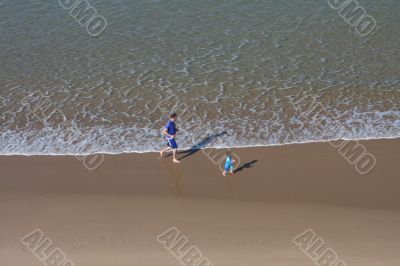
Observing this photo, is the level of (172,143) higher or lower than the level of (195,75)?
lower

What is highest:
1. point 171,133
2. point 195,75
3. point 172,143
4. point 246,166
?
point 195,75

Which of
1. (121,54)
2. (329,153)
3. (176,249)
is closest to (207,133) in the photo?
(329,153)

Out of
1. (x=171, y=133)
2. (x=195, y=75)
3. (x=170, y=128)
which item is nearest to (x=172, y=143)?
(x=171, y=133)

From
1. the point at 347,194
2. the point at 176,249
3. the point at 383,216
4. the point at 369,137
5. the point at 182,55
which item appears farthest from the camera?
the point at 182,55

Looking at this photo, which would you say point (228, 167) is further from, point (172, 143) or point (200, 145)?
point (200, 145)

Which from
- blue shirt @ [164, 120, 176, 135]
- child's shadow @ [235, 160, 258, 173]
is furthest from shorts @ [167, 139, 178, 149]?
child's shadow @ [235, 160, 258, 173]

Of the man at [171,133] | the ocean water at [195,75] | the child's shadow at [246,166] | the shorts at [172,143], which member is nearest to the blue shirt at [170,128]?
the man at [171,133]

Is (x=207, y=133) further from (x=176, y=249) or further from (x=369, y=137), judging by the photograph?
(x=176, y=249)
